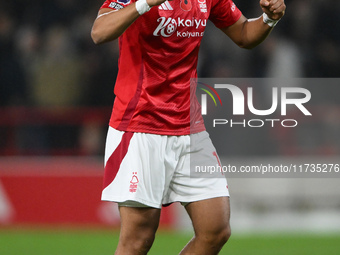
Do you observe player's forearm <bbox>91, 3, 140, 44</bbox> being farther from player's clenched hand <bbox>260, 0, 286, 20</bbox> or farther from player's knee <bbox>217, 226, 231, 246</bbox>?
player's knee <bbox>217, 226, 231, 246</bbox>

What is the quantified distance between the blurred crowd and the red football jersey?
17.0 ft

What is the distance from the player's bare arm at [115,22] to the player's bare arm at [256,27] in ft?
2.56

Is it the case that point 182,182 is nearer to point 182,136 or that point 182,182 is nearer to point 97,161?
point 182,136

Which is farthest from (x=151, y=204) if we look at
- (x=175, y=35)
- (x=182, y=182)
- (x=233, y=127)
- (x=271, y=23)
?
(x=233, y=127)

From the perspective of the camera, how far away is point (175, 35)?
3.87m

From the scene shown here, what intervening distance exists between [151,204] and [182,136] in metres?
0.43

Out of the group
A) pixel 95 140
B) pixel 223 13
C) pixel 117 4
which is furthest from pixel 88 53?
pixel 117 4

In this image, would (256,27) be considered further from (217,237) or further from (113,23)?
(217,237)

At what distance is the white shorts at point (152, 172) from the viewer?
384 centimetres

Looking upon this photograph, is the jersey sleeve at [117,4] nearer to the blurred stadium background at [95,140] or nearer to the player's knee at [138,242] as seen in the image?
the player's knee at [138,242]

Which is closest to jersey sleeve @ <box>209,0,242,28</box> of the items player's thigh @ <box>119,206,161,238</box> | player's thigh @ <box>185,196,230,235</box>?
Answer: player's thigh @ <box>185,196,230,235</box>

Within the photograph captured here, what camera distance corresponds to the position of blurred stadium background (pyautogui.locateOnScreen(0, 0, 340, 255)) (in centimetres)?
800

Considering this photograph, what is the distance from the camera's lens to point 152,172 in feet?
12.7

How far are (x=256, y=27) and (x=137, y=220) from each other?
1.38 metres
